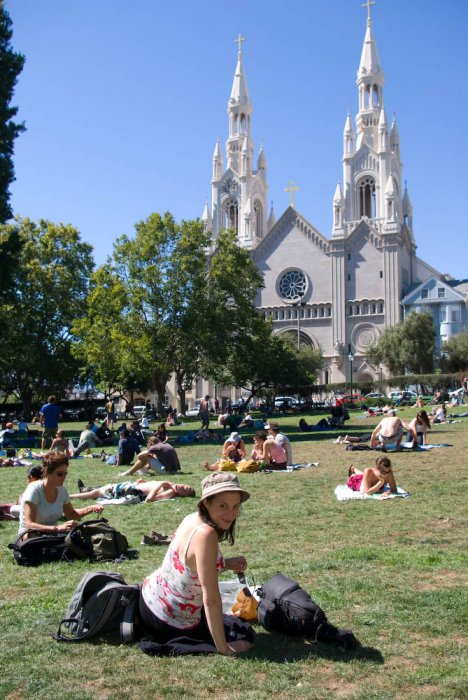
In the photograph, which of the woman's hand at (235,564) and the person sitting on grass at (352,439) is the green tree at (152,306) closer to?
the person sitting on grass at (352,439)

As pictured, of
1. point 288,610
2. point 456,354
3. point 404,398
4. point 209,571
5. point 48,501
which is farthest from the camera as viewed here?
point 456,354

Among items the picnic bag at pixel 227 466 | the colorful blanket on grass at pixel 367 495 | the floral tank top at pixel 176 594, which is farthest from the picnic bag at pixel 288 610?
the picnic bag at pixel 227 466

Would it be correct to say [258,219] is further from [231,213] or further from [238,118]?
[238,118]

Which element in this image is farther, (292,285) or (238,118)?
Answer: (238,118)

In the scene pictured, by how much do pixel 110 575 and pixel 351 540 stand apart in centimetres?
382

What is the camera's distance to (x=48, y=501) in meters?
8.36

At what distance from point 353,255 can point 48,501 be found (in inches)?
2877

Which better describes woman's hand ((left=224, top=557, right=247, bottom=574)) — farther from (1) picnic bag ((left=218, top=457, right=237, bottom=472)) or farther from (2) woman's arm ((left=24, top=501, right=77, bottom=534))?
(1) picnic bag ((left=218, top=457, right=237, bottom=472))

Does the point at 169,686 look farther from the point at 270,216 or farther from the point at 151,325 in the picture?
the point at 270,216

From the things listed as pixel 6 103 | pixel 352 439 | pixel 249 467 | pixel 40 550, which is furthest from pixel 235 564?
pixel 6 103

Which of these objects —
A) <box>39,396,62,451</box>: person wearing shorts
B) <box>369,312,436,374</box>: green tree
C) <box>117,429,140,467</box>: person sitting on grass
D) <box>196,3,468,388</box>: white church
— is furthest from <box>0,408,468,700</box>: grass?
<box>196,3,468,388</box>: white church

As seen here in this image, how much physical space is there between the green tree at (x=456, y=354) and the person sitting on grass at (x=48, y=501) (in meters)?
62.4

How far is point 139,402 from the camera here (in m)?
92.9

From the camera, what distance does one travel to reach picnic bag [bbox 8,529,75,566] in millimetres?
7793
